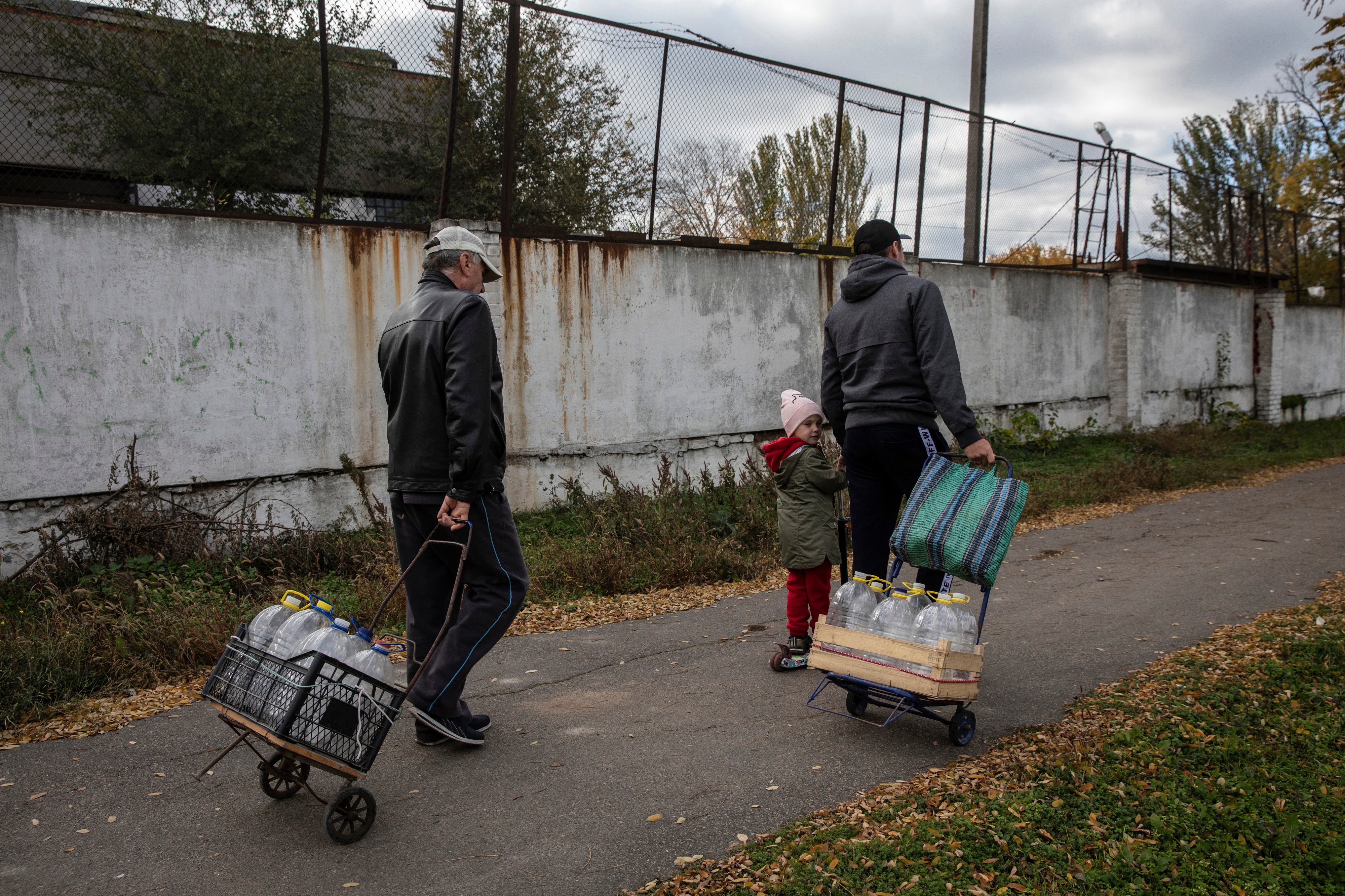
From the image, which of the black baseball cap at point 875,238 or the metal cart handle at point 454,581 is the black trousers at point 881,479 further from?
the metal cart handle at point 454,581

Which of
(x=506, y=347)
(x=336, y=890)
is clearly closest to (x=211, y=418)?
(x=506, y=347)

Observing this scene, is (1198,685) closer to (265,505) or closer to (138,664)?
(138,664)

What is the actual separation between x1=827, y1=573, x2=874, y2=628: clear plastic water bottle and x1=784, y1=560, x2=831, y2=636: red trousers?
Result: 28.7 inches

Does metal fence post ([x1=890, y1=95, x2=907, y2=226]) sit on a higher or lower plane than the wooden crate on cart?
higher

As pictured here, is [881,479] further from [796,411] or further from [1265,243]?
[1265,243]

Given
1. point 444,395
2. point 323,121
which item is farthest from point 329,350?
point 444,395

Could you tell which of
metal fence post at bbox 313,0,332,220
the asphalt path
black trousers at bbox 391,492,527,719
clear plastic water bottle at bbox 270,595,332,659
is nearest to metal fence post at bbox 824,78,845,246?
metal fence post at bbox 313,0,332,220

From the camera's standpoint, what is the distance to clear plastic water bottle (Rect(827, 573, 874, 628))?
12.0 ft

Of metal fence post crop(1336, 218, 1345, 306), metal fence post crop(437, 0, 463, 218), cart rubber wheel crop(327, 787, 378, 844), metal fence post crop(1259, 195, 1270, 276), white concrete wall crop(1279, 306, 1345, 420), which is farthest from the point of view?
metal fence post crop(1336, 218, 1345, 306)

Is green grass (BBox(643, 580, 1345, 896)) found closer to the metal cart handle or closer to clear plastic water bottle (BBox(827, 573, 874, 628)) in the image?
clear plastic water bottle (BBox(827, 573, 874, 628))

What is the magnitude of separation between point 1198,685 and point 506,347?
6.32m

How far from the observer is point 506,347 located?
27.7 feet

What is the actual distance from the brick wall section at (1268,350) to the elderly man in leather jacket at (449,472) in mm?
20711

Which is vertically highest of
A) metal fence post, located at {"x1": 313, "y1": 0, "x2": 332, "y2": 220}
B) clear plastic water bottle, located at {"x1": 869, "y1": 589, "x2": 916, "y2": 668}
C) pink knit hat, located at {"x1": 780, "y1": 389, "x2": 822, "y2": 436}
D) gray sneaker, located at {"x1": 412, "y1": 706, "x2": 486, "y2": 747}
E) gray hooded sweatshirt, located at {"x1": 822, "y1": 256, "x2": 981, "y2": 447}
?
metal fence post, located at {"x1": 313, "y1": 0, "x2": 332, "y2": 220}
